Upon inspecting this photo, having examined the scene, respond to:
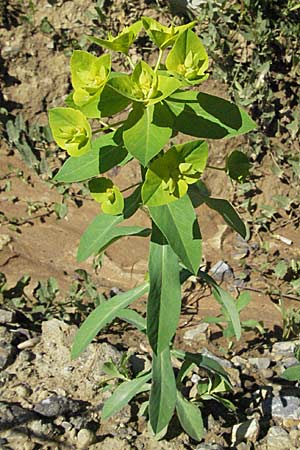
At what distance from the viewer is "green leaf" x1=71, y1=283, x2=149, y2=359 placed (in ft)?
7.39

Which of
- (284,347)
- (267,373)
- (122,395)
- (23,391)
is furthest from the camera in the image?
(284,347)

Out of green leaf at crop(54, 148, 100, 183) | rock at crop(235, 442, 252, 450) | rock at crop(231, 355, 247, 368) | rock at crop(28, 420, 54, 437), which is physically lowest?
rock at crop(231, 355, 247, 368)

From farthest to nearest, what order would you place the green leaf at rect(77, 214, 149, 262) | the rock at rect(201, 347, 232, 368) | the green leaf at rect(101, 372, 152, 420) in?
1. the rock at rect(201, 347, 232, 368)
2. the green leaf at rect(101, 372, 152, 420)
3. the green leaf at rect(77, 214, 149, 262)

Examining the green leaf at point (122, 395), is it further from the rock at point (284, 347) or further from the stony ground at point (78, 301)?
the rock at point (284, 347)

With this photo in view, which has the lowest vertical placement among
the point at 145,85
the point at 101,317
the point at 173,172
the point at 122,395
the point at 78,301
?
the point at 78,301

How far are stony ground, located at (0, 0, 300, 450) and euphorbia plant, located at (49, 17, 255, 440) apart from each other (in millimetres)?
494

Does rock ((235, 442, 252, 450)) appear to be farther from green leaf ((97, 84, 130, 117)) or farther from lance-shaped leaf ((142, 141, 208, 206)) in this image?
green leaf ((97, 84, 130, 117))

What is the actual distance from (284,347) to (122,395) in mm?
910

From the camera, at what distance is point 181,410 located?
8.12 feet

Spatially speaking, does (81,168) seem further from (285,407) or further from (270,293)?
(270,293)

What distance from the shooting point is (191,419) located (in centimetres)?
245

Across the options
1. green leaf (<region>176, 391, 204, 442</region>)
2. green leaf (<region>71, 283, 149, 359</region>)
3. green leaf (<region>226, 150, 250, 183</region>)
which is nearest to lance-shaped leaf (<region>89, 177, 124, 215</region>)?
green leaf (<region>226, 150, 250, 183</region>)

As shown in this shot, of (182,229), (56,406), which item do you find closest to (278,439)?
(56,406)

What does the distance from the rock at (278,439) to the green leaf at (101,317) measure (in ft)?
2.55
